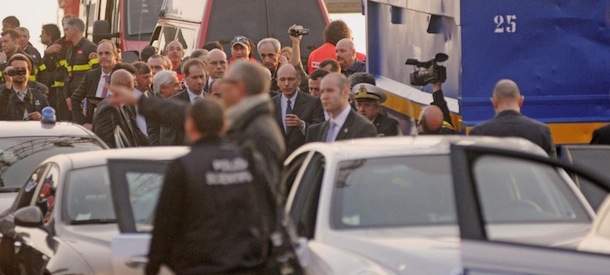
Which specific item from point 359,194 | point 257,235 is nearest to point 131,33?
point 359,194

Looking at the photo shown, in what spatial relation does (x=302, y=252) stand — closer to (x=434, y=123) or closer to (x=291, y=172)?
(x=291, y=172)

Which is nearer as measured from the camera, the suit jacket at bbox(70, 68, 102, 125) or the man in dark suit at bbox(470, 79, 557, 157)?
the man in dark suit at bbox(470, 79, 557, 157)

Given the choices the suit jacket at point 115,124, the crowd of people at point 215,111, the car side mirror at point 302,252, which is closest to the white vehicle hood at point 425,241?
the car side mirror at point 302,252

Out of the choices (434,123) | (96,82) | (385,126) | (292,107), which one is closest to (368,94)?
(385,126)

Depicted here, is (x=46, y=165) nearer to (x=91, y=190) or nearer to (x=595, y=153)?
(x=91, y=190)

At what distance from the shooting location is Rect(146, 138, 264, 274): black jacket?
7230 mm

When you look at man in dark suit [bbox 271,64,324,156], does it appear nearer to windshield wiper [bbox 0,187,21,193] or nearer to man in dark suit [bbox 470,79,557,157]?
windshield wiper [bbox 0,187,21,193]

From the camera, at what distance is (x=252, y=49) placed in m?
20.3

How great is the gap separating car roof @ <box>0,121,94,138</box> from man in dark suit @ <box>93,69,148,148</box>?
108cm

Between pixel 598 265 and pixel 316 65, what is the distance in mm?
12136

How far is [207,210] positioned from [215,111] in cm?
42

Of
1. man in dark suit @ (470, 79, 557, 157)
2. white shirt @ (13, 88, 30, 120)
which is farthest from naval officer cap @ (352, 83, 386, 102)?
white shirt @ (13, 88, 30, 120)

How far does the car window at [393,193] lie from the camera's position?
9.27 metres

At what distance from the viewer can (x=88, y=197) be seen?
10.6m
